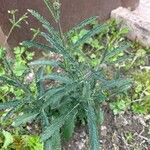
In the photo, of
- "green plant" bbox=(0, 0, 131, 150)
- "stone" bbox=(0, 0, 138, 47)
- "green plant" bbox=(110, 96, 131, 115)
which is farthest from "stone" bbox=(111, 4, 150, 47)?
"green plant" bbox=(0, 0, 131, 150)

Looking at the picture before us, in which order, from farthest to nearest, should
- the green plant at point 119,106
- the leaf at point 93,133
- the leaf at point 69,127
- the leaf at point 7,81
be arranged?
1. the green plant at point 119,106
2. the leaf at point 69,127
3. the leaf at point 7,81
4. the leaf at point 93,133

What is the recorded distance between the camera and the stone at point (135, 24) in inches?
123

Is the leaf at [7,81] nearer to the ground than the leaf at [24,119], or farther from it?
farther from it

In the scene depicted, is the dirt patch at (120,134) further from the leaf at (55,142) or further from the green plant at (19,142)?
the leaf at (55,142)

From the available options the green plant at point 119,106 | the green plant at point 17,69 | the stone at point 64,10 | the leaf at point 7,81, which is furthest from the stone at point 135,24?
the leaf at point 7,81

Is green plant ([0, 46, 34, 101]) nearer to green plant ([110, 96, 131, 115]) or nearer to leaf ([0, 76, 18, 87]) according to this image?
leaf ([0, 76, 18, 87])

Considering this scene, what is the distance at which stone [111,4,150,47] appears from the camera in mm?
3117

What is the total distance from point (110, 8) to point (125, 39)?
0.97 feet

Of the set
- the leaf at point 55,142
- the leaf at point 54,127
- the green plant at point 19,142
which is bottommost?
the green plant at point 19,142

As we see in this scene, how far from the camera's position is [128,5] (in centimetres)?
347

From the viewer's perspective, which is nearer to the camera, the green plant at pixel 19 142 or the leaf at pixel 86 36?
the leaf at pixel 86 36

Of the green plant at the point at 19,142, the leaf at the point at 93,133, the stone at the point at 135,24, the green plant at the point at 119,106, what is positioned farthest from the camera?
Answer: the stone at the point at 135,24

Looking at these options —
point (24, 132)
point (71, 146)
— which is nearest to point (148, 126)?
point (71, 146)

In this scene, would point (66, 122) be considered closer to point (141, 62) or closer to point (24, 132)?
point (24, 132)
